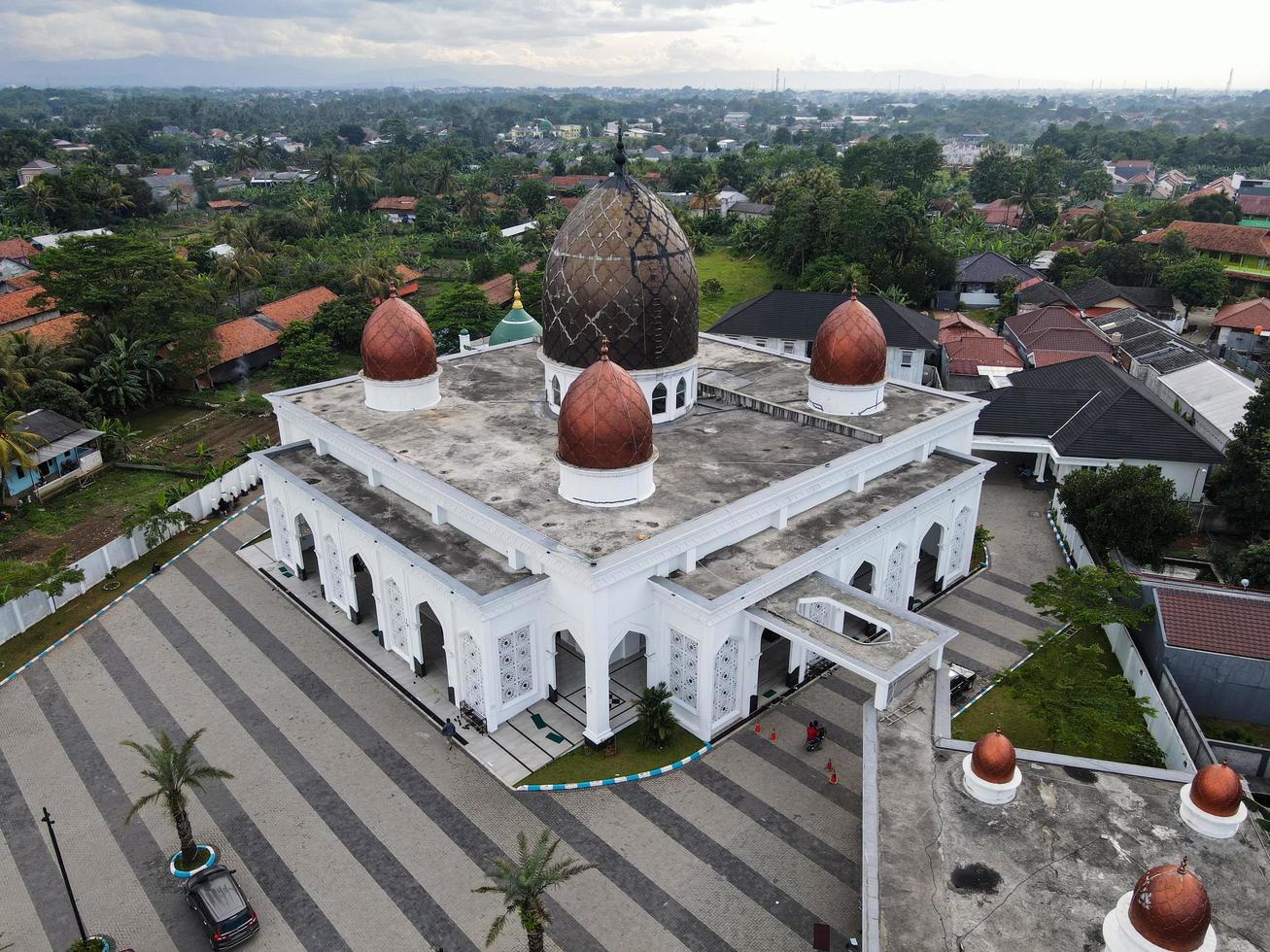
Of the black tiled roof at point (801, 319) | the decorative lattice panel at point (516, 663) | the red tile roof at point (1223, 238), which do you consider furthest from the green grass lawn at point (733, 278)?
the decorative lattice panel at point (516, 663)

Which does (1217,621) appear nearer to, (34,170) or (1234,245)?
(1234,245)

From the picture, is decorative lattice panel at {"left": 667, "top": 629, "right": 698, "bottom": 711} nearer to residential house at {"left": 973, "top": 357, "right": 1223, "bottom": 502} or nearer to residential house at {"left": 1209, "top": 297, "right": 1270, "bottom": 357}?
residential house at {"left": 973, "top": 357, "right": 1223, "bottom": 502}

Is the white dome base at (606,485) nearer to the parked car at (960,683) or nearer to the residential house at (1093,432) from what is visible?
the parked car at (960,683)

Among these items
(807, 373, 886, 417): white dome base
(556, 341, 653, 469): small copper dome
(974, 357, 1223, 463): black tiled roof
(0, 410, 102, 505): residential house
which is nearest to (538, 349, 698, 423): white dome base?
(807, 373, 886, 417): white dome base

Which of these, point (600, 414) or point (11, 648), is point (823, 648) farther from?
point (11, 648)

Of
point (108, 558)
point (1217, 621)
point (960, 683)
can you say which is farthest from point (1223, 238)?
point (108, 558)

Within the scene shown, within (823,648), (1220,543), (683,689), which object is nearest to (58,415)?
(683,689)
